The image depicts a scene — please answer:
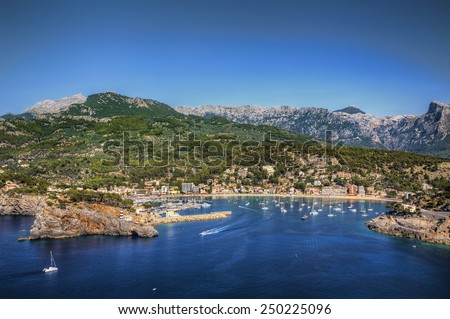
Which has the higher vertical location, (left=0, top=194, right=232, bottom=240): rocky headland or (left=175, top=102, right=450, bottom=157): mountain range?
(left=175, top=102, right=450, bottom=157): mountain range

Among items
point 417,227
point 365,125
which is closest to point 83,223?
Answer: point 417,227

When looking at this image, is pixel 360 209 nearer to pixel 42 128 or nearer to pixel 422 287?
pixel 422 287

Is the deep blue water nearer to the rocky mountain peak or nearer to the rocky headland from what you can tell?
the rocky headland

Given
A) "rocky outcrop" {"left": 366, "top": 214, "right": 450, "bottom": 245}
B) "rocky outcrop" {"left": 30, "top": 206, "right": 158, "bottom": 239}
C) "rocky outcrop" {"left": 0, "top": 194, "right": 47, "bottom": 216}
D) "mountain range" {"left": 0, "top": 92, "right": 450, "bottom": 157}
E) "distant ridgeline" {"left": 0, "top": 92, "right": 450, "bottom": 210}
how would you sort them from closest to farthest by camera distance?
"rocky outcrop" {"left": 366, "top": 214, "right": 450, "bottom": 245} → "rocky outcrop" {"left": 30, "top": 206, "right": 158, "bottom": 239} → "rocky outcrop" {"left": 0, "top": 194, "right": 47, "bottom": 216} → "distant ridgeline" {"left": 0, "top": 92, "right": 450, "bottom": 210} → "mountain range" {"left": 0, "top": 92, "right": 450, "bottom": 157}

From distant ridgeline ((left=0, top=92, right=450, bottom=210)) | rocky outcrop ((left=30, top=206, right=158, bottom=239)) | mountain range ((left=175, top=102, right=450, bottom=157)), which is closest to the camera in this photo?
rocky outcrop ((left=30, top=206, right=158, bottom=239))

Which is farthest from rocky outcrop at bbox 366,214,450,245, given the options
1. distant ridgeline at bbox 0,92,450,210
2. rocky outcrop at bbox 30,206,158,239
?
rocky outcrop at bbox 30,206,158,239

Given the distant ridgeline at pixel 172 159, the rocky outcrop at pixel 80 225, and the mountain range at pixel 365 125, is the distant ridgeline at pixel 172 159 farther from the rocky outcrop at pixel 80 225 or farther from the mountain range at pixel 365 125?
the mountain range at pixel 365 125

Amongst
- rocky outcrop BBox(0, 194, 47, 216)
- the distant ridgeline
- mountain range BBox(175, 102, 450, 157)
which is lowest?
rocky outcrop BBox(0, 194, 47, 216)
